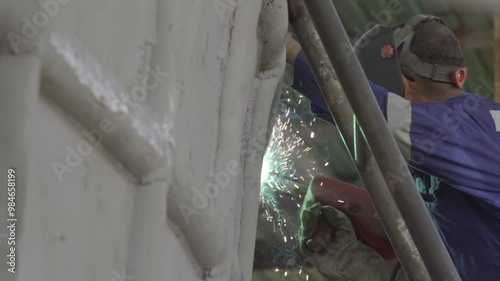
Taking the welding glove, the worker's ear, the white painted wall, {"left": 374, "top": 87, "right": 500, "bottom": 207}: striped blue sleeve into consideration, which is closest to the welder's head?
the worker's ear

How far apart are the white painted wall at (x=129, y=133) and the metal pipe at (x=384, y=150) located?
6.8 inches

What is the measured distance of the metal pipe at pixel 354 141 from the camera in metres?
1.65

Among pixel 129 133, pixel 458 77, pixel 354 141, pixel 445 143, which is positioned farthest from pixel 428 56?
pixel 129 133

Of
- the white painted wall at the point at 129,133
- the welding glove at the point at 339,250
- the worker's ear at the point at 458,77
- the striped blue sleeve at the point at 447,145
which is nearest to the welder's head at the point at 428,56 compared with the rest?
the worker's ear at the point at 458,77

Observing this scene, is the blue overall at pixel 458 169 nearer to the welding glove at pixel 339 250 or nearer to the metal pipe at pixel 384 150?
the welding glove at pixel 339 250

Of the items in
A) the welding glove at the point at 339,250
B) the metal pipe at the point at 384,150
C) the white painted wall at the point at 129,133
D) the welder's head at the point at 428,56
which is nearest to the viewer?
the white painted wall at the point at 129,133

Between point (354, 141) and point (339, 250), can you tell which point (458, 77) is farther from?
point (354, 141)

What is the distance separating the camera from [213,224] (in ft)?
4.22

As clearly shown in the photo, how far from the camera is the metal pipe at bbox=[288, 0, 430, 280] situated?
165cm

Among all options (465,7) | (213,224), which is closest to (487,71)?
(465,7)

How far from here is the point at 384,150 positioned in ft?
5.43

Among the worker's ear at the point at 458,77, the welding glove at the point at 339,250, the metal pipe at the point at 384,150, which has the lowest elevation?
the welding glove at the point at 339,250

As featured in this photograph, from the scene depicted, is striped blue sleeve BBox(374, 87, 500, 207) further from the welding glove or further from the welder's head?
the welding glove

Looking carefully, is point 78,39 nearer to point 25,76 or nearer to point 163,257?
point 25,76
